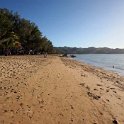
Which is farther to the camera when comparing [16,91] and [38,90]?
[38,90]

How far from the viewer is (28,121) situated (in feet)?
31.6

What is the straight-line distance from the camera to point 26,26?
96.4 m

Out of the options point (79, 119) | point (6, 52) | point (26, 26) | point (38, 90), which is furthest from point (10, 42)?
point (79, 119)

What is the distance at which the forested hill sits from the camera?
74269 mm

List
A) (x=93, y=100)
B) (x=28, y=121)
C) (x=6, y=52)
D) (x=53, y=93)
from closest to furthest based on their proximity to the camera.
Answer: (x=28, y=121) < (x=93, y=100) < (x=53, y=93) < (x=6, y=52)

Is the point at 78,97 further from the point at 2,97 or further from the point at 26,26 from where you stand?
the point at 26,26

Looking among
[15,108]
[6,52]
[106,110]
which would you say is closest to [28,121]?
[15,108]

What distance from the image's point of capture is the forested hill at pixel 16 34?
7427 cm

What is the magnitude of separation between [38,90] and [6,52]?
74.1 m

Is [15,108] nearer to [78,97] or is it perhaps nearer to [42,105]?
[42,105]

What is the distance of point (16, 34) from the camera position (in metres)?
89.6

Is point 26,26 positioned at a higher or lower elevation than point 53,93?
higher

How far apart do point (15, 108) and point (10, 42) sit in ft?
234

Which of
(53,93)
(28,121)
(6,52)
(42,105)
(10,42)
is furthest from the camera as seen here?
(6,52)
